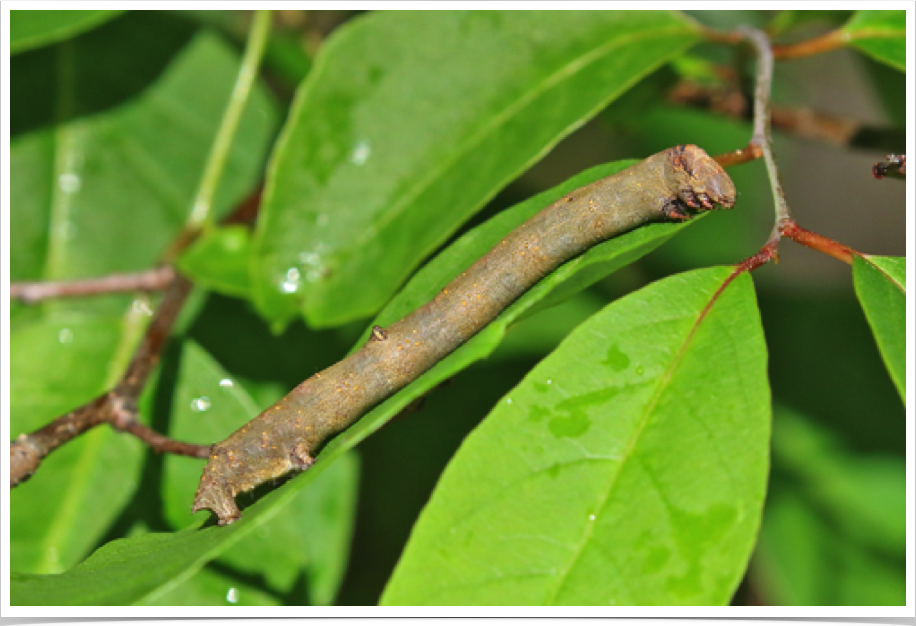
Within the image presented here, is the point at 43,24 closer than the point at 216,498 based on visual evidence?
No

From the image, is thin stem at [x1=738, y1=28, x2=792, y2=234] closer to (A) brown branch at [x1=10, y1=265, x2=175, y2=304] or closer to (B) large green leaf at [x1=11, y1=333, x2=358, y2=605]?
(B) large green leaf at [x1=11, y1=333, x2=358, y2=605]

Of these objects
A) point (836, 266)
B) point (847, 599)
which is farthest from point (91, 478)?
point (836, 266)

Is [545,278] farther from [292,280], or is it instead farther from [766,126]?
[292,280]

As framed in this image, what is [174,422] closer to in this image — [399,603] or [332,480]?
[332,480]

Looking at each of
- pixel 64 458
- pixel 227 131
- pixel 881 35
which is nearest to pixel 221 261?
pixel 227 131

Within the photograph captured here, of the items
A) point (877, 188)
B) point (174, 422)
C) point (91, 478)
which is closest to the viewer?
point (174, 422)

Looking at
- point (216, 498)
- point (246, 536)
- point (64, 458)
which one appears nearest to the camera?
point (216, 498)

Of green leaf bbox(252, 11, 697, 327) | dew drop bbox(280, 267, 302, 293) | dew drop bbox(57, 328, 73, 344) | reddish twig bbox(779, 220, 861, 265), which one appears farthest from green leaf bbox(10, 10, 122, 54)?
reddish twig bbox(779, 220, 861, 265)

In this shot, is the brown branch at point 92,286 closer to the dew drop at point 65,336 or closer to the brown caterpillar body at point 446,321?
the dew drop at point 65,336
